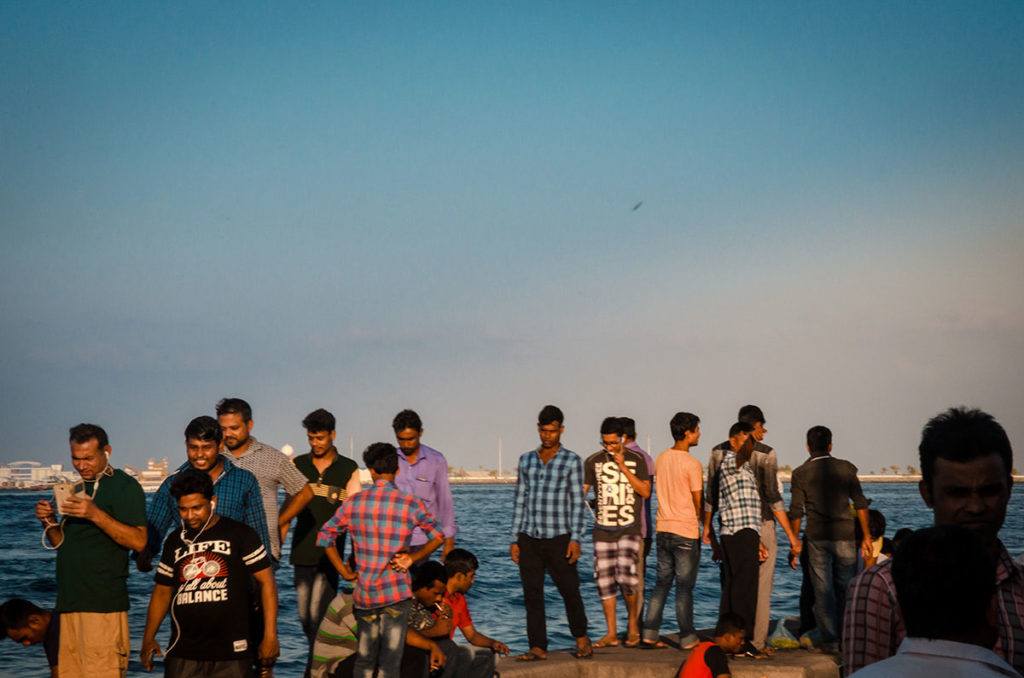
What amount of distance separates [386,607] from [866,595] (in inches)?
177

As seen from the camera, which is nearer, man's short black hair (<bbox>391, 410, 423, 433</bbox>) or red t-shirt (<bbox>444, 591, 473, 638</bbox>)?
red t-shirt (<bbox>444, 591, 473, 638</bbox>)

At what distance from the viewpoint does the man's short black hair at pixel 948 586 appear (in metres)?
2.21

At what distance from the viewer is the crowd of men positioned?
281cm

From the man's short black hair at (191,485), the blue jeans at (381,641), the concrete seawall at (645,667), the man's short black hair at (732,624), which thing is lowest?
the concrete seawall at (645,667)

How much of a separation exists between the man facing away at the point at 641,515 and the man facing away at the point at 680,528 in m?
0.24

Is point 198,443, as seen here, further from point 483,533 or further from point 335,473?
point 483,533

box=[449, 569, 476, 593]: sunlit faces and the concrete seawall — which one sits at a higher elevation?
box=[449, 569, 476, 593]: sunlit faces

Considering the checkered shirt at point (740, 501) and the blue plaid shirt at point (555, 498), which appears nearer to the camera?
the blue plaid shirt at point (555, 498)

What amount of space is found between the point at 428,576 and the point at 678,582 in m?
3.20

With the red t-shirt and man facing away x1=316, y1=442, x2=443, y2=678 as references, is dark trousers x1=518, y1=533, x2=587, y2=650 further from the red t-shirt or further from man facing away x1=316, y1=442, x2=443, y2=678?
man facing away x1=316, y1=442, x2=443, y2=678

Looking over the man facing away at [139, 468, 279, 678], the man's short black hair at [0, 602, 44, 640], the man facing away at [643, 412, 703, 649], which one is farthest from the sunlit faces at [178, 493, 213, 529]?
the man facing away at [643, 412, 703, 649]

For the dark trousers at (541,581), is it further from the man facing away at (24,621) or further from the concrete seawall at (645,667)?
the man facing away at (24,621)

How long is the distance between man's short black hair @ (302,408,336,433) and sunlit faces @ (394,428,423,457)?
0.61m

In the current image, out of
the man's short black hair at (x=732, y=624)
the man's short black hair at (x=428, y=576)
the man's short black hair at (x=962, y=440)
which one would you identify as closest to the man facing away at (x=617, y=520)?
the man's short black hair at (x=732, y=624)
